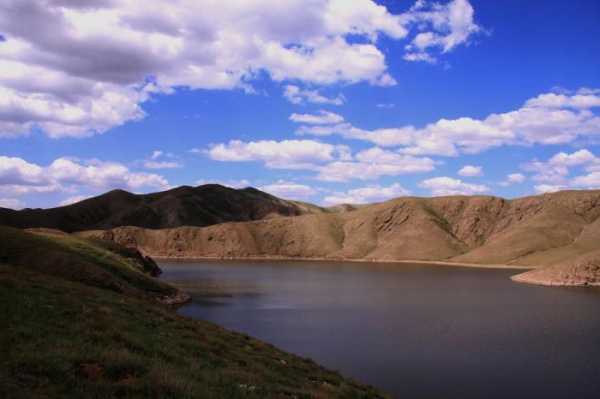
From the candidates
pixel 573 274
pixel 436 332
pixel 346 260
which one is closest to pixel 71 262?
pixel 436 332

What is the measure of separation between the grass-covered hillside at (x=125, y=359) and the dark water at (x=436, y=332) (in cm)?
817

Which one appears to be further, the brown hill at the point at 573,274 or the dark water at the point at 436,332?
the brown hill at the point at 573,274

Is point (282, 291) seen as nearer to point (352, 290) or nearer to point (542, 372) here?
point (352, 290)

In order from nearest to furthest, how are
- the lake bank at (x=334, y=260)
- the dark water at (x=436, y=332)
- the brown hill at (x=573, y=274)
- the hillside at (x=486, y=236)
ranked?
the dark water at (x=436, y=332)
the brown hill at (x=573, y=274)
the lake bank at (x=334, y=260)
the hillside at (x=486, y=236)

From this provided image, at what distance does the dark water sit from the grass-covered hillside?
26.8ft

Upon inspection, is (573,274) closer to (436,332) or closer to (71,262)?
(436,332)

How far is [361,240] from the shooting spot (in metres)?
195

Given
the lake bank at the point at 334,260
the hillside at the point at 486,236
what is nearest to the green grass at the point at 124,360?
the hillside at the point at 486,236

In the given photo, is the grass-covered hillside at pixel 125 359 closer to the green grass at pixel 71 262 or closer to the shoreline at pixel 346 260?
the green grass at pixel 71 262

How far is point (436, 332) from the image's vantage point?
4334cm

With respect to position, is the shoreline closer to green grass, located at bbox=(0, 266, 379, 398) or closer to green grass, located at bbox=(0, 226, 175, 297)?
green grass, located at bbox=(0, 226, 175, 297)

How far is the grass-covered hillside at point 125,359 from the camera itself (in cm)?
1089

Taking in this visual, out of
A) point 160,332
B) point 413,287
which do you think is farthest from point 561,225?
point 160,332

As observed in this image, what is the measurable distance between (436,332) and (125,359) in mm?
34426
